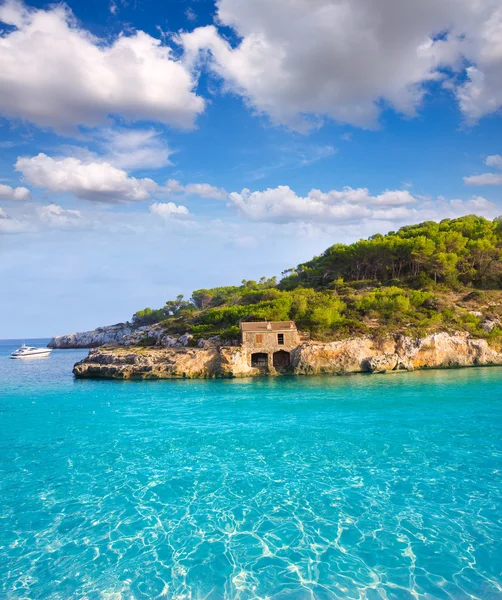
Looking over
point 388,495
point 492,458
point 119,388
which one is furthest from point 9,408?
point 492,458

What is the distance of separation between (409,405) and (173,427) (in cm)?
1551

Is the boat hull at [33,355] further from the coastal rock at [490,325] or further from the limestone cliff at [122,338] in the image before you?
the coastal rock at [490,325]

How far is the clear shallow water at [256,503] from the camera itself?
9750 mm

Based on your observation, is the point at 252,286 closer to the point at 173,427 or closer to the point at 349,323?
the point at 349,323

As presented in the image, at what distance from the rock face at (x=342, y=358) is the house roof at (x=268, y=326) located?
2.34 meters

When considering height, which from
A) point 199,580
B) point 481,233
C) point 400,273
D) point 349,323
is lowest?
point 199,580

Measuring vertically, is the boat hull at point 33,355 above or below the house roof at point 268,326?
below

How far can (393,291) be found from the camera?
166 ft

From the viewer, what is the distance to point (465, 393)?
29.2m

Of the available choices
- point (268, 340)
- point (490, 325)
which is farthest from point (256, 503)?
point (490, 325)

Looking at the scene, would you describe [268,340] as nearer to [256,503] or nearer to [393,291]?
[393,291]

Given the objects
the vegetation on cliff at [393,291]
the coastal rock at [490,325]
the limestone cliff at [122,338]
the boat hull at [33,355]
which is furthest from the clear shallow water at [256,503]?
the boat hull at [33,355]

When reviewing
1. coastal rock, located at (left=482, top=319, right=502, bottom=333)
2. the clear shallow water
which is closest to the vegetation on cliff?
coastal rock, located at (left=482, top=319, right=502, bottom=333)

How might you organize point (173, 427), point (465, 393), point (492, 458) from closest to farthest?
point (492, 458) < point (173, 427) < point (465, 393)
